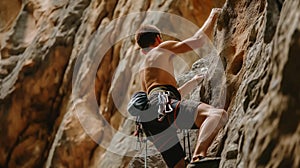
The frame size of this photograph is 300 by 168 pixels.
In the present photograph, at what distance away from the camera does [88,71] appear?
9.85 metres

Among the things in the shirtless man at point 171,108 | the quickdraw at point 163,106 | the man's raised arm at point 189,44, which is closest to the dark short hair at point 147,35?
the shirtless man at point 171,108

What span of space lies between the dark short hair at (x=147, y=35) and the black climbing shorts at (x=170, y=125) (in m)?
0.51

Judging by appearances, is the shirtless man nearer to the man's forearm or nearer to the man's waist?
the man's waist

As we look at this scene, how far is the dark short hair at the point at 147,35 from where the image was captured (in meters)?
5.10

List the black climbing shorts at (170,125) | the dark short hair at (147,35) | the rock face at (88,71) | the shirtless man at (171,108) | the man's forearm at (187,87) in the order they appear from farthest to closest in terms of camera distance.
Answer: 1. the man's forearm at (187,87)
2. the rock face at (88,71)
3. the dark short hair at (147,35)
4. the black climbing shorts at (170,125)
5. the shirtless man at (171,108)

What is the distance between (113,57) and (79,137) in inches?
55.9

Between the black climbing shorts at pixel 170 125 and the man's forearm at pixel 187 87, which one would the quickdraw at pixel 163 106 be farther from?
the man's forearm at pixel 187 87

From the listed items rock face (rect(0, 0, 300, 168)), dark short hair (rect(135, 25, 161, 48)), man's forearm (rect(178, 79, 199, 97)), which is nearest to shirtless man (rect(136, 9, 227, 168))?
dark short hair (rect(135, 25, 161, 48))

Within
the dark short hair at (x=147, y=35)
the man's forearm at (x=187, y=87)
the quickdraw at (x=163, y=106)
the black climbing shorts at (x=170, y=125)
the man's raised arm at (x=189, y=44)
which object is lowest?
the black climbing shorts at (x=170, y=125)

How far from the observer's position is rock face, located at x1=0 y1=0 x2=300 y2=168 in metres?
5.21

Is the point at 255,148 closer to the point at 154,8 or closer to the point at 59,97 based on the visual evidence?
the point at 154,8

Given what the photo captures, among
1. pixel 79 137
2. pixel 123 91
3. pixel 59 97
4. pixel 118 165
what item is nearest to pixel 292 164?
pixel 118 165

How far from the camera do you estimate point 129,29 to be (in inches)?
369

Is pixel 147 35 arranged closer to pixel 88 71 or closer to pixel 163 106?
pixel 163 106
